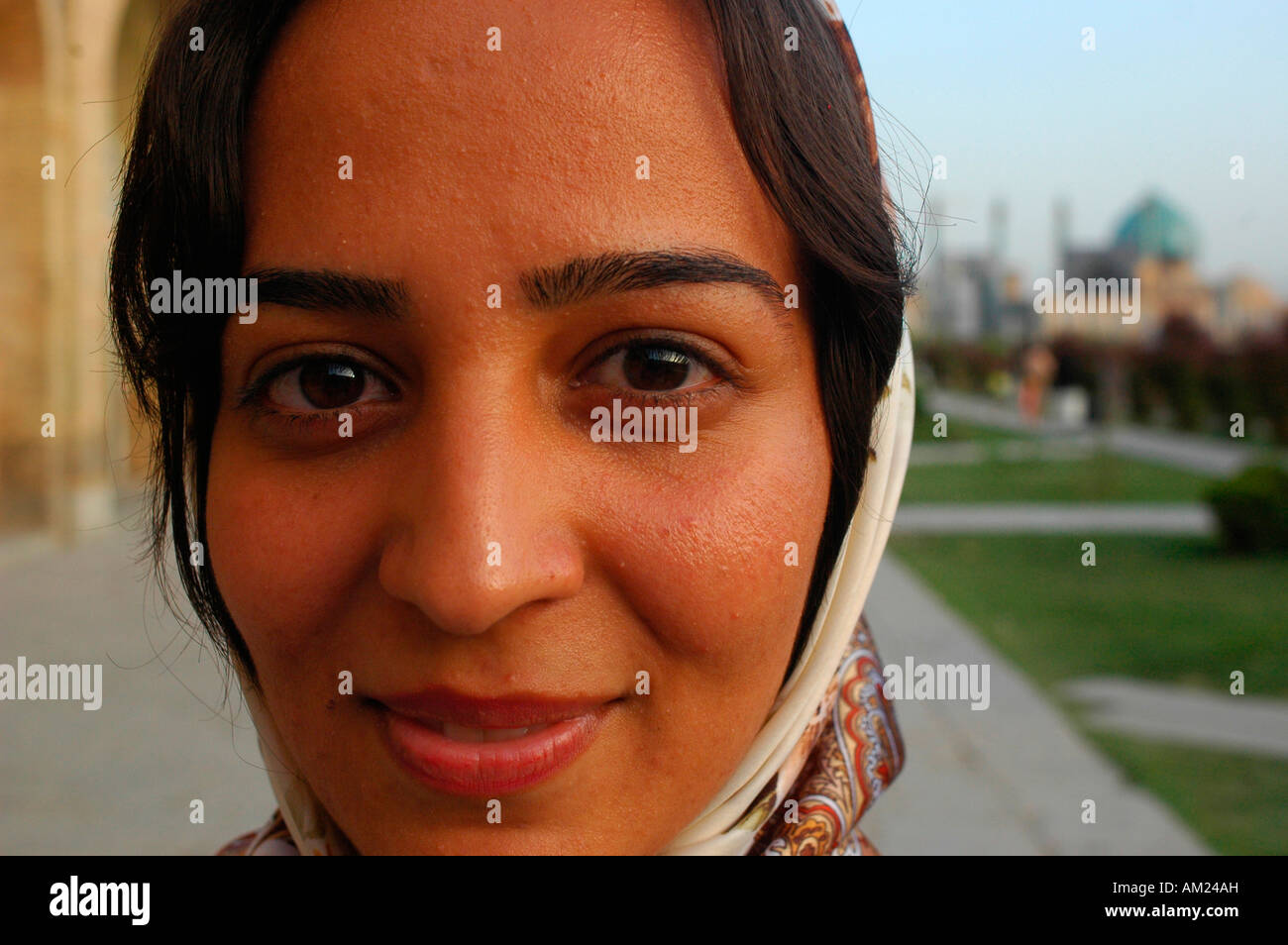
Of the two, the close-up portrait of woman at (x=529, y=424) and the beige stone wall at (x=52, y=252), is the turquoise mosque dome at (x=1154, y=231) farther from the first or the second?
the close-up portrait of woman at (x=529, y=424)

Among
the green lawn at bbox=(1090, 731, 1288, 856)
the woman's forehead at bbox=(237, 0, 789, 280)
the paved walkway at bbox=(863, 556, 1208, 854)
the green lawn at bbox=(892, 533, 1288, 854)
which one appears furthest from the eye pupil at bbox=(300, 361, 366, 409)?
the green lawn at bbox=(892, 533, 1288, 854)

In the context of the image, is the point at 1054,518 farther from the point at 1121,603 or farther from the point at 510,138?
the point at 510,138

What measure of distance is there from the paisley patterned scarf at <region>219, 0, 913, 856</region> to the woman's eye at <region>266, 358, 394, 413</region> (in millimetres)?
501

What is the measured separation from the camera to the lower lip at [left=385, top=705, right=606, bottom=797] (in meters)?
1.08

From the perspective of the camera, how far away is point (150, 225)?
136cm

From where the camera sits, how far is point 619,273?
105cm

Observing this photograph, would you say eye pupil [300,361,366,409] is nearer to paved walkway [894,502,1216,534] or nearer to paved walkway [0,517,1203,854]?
paved walkway [0,517,1203,854]

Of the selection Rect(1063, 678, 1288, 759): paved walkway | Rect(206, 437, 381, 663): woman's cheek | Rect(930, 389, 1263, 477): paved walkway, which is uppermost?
Rect(930, 389, 1263, 477): paved walkway

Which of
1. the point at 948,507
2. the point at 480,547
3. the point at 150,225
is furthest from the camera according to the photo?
the point at 948,507

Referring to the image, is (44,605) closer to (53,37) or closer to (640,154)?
(53,37)

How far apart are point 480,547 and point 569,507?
0.09 metres

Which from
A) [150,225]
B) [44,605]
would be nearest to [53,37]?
[44,605]

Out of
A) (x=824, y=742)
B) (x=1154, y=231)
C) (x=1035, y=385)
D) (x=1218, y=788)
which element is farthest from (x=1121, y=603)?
(x=1154, y=231)

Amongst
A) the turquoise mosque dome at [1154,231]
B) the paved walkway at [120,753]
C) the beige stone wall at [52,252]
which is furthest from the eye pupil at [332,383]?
the turquoise mosque dome at [1154,231]
